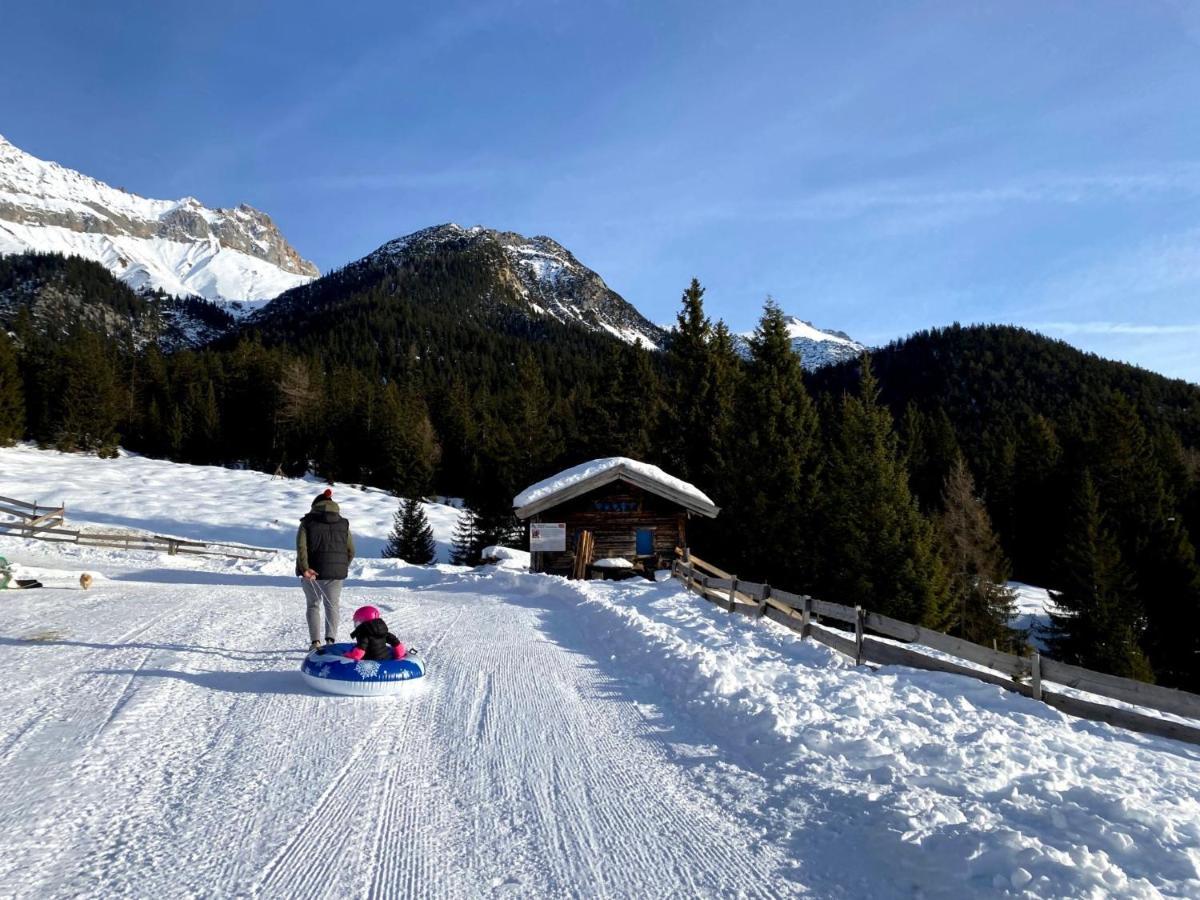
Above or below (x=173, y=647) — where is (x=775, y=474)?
above

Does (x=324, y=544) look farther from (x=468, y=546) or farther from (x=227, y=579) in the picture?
(x=468, y=546)

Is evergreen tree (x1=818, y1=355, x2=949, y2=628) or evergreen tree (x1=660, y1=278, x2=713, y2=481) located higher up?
evergreen tree (x1=660, y1=278, x2=713, y2=481)

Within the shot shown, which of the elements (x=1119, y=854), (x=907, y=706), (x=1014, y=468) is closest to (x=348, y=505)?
(x=907, y=706)

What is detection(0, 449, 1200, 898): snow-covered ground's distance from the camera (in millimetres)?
3711

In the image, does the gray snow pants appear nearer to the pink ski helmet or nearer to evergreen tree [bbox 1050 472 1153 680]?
the pink ski helmet

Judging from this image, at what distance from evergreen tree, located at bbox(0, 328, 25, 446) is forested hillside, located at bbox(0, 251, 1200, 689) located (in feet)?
0.82

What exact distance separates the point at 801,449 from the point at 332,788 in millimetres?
23052

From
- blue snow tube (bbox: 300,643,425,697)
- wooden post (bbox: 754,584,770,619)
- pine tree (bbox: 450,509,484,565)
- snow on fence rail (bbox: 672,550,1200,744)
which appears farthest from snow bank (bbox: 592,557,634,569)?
pine tree (bbox: 450,509,484,565)

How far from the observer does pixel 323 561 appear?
8258 millimetres

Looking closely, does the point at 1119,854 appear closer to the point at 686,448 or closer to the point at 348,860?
the point at 348,860

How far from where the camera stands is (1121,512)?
37469 millimetres

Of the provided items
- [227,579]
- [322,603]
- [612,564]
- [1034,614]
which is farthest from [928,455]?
[322,603]

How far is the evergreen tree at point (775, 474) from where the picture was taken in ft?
80.3

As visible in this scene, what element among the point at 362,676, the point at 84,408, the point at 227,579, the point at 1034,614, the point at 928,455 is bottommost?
the point at 1034,614
